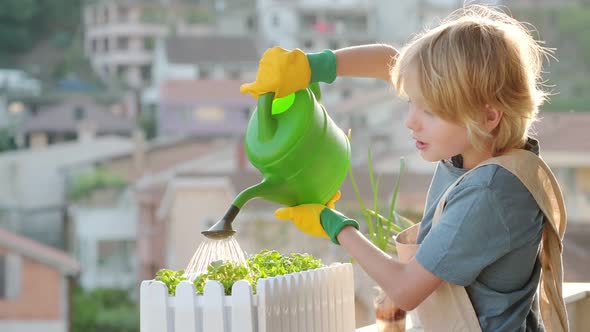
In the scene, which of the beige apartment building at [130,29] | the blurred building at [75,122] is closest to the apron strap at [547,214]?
the blurred building at [75,122]

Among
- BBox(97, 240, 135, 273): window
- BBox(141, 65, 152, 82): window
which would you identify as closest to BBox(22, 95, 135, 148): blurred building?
BBox(141, 65, 152, 82): window

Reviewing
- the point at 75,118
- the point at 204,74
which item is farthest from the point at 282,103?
the point at 75,118

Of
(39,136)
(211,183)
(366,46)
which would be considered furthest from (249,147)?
(39,136)

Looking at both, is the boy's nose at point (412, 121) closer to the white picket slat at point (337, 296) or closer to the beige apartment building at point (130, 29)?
the white picket slat at point (337, 296)

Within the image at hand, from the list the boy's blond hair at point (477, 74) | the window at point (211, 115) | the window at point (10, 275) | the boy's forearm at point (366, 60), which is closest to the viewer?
the boy's blond hair at point (477, 74)

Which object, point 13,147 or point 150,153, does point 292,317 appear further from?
point 13,147

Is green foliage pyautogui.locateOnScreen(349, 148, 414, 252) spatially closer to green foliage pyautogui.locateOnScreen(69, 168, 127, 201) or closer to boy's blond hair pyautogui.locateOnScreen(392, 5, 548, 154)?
boy's blond hair pyautogui.locateOnScreen(392, 5, 548, 154)

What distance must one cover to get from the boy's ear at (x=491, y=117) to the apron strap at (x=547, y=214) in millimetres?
31

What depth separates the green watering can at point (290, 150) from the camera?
1.02 metres

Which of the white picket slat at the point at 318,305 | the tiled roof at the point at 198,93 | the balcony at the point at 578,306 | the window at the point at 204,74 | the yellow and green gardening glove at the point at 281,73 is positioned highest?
the window at the point at 204,74

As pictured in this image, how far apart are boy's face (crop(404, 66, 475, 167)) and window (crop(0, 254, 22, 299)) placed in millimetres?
16148

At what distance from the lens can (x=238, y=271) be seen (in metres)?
0.99

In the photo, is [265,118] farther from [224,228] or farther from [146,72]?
[146,72]

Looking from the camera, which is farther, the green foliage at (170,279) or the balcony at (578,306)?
the balcony at (578,306)
